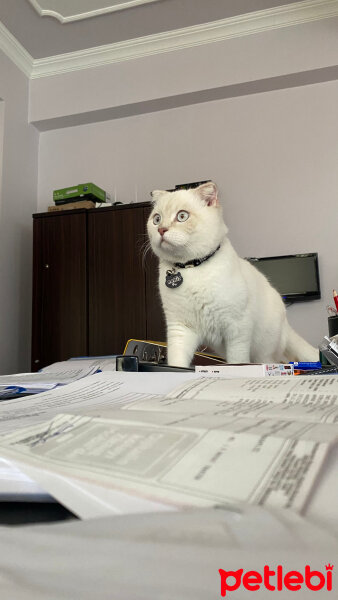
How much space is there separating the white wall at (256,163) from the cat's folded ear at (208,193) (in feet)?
4.57

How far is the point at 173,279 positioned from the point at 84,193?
64.4 inches

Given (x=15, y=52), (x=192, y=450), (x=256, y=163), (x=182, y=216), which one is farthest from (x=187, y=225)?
(x=15, y=52)

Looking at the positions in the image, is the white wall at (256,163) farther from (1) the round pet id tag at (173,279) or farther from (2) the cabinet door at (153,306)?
(1) the round pet id tag at (173,279)

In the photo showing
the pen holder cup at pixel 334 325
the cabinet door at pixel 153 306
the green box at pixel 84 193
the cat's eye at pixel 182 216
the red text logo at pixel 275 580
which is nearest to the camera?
the red text logo at pixel 275 580

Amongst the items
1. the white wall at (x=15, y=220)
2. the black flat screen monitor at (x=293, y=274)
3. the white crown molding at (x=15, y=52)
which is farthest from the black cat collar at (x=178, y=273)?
the white crown molding at (x=15, y=52)

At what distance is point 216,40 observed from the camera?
8.36 feet

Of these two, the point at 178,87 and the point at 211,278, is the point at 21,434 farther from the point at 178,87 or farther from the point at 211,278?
the point at 178,87

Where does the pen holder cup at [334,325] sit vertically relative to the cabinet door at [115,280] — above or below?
below

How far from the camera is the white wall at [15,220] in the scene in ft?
8.41

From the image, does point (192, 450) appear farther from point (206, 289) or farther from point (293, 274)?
point (293, 274)

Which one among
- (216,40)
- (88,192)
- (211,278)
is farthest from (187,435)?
(216,40)

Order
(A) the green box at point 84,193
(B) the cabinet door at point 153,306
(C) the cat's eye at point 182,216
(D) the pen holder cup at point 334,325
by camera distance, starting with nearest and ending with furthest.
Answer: (D) the pen holder cup at point 334,325, (C) the cat's eye at point 182,216, (B) the cabinet door at point 153,306, (A) the green box at point 84,193

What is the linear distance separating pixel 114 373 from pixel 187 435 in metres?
0.35

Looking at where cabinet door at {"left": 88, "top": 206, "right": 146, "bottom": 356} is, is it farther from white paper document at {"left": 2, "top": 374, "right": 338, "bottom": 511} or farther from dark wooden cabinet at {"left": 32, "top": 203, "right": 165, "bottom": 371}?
white paper document at {"left": 2, "top": 374, "right": 338, "bottom": 511}
